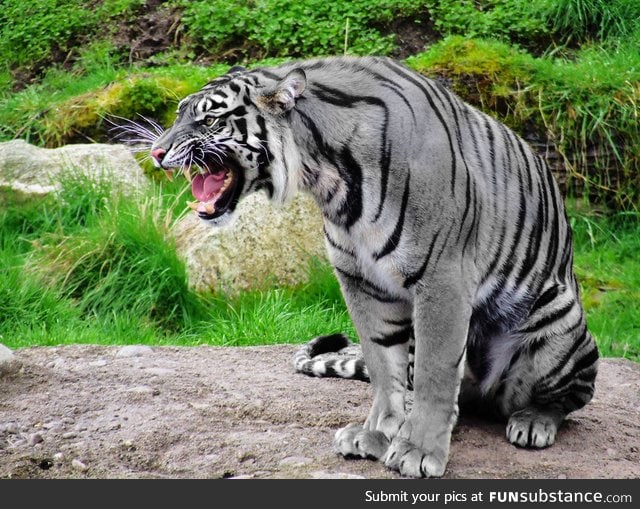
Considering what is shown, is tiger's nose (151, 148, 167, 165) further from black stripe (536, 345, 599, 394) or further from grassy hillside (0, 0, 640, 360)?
grassy hillside (0, 0, 640, 360)

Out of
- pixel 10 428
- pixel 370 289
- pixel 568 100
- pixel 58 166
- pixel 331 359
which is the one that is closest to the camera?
pixel 370 289

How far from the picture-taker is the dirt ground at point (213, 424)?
3771 millimetres

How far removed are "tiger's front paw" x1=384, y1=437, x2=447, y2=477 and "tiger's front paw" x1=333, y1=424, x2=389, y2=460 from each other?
11 cm


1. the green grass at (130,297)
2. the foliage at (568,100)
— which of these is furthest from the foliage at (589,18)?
the green grass at (130,297)

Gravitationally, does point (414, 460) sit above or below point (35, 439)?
above

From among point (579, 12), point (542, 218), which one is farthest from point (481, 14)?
point (542, 218)

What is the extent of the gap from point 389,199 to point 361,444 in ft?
3.27

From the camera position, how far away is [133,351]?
5.54 m

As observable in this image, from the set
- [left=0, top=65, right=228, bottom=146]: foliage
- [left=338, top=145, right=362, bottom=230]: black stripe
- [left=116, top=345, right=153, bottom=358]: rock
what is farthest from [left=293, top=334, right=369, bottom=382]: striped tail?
[left=0, top=65, right=228, bottom=146]: foliage

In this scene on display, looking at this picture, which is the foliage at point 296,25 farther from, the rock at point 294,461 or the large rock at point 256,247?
the rock at point 294,461

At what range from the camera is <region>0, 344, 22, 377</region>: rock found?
4938 millimetres

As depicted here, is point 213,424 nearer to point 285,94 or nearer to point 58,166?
point 285,94

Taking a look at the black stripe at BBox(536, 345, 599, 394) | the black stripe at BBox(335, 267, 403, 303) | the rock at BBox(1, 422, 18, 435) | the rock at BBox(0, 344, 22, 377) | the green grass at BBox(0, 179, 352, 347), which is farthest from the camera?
the green grass at BBox(0, 179, 352, 347)

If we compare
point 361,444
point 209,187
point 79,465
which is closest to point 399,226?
point 209,187
